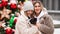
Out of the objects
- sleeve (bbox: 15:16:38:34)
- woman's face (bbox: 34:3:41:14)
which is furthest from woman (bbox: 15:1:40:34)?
woman's face (bbox: 34:3:41:14)

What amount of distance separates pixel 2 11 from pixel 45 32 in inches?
69.5

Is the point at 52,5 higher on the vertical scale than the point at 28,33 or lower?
lower

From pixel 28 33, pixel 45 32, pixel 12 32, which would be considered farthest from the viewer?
pixel 12 32

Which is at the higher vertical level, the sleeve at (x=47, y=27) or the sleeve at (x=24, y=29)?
the sleeve at (x=24, y=29)

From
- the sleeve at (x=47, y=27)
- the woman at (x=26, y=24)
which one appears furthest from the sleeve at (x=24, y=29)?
the sleeve at (x=47, y=27)

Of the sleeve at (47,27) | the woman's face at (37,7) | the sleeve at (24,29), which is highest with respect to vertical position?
the woman's face at (37,7)

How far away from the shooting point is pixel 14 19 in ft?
19.7

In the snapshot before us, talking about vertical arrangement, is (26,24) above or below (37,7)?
below

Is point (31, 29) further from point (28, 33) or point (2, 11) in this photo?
point (2, 11)

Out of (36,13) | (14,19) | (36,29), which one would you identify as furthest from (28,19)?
(14,19)

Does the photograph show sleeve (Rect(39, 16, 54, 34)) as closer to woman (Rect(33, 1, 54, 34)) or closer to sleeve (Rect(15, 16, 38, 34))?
woman (Rect(33, 1, 54, 34))

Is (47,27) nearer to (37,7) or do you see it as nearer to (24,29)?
(37,7)

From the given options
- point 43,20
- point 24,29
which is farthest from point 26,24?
point 43,20

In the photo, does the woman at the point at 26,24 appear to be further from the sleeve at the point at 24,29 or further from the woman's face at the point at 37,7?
the woman's face at the point at 37,7
